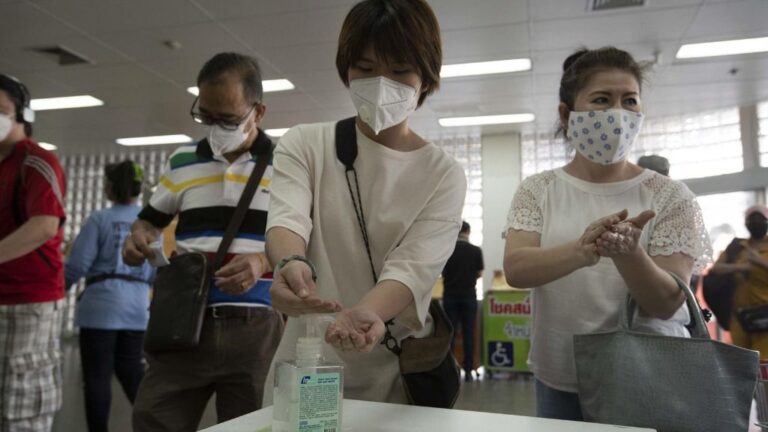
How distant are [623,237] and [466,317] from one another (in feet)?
15.7

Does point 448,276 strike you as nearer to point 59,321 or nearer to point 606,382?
point 59,321

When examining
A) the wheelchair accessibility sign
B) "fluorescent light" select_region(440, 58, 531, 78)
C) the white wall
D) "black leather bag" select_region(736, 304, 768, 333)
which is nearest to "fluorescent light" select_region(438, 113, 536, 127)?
the white wall

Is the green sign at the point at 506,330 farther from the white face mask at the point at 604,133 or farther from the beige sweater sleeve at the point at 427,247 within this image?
the beige sweater sleeve at the point at 427,247

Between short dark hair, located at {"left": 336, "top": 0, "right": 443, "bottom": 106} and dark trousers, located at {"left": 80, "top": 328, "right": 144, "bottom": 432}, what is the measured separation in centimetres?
218

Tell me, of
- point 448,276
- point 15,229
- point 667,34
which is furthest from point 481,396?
point 15,229

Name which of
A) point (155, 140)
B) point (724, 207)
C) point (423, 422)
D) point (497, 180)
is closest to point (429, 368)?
point (423, 422)

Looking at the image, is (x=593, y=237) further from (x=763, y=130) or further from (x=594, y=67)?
(x=763, y=130)

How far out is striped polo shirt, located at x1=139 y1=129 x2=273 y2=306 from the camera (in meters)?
1.45

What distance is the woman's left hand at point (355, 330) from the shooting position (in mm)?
737

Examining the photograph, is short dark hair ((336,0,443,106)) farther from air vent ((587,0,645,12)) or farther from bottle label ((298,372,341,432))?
air vent ((587,0,645,12))

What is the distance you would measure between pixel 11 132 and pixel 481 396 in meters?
3.89

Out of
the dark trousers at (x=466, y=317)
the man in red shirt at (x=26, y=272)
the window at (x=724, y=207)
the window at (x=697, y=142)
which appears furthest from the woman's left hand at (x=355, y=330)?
the window at (x=697, y=142)

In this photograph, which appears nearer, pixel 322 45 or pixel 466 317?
pixel 322 45

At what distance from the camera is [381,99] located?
1.03 m
